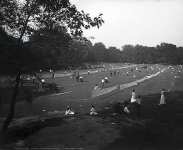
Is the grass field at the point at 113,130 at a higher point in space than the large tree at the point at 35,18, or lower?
lower

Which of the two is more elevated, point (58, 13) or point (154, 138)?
point (58, 13)

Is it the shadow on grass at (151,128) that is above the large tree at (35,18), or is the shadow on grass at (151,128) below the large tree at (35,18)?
below

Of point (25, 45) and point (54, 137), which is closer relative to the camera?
point (25, 45)

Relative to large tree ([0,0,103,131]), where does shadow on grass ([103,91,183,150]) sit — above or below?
below

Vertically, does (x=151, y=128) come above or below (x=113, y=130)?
below

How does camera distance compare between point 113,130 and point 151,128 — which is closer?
point 113,130

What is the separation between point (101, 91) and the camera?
165 ft

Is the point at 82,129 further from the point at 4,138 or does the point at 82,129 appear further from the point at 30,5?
the point at 30,5

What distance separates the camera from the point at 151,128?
76.5 ft

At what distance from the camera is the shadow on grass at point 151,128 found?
1891 cm

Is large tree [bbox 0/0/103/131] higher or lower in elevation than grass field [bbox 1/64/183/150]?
higher

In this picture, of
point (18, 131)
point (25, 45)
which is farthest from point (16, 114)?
point (25, 45)

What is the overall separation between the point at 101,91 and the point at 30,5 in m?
33.4

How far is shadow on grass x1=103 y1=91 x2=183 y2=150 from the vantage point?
62.0 ft
